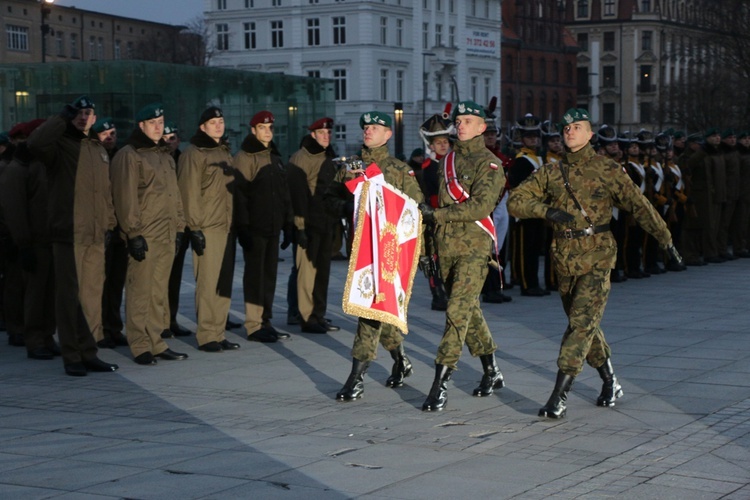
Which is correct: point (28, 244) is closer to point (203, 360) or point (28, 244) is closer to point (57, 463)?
point (203, 360)

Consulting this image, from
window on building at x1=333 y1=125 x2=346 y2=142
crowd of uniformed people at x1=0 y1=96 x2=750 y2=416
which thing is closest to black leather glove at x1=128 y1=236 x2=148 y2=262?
crowd of uniformed people at x1=0 y1=96 x2=750 y2=416

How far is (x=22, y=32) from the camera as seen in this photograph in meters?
94.9

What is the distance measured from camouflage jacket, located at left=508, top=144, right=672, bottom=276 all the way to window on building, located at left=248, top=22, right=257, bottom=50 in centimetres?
9252

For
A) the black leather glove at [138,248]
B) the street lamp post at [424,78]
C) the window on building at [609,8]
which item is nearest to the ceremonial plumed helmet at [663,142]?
the black leather glove at [138,248]

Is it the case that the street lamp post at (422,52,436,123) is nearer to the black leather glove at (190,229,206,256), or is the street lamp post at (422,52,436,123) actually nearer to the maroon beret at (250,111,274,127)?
the maroon beret at (250,111,274,127)

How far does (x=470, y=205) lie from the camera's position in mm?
9188

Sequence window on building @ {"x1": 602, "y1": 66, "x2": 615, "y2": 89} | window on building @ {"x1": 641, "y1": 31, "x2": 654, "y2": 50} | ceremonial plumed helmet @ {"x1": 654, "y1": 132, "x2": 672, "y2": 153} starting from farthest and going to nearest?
window on building @ {"x1": 602, "y1": 66, "x2": 615, "y2": 89}, window on building @ {"x1": 641, "y1": 31, "x2": 654, "y2": 50}, ceremonial plumed helmet @ {"x1": 654, "y1": 132, "x2": 672, "y2": 153}

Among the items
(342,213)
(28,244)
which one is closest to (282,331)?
(28,244)

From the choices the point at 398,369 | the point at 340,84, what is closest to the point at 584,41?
the point at 340,84

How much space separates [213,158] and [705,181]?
39.6 feet

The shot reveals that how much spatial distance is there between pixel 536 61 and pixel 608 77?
57.5 feet

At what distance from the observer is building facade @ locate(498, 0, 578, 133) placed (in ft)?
371

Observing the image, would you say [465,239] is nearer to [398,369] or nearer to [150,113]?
[398,369]

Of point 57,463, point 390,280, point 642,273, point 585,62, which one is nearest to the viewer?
point 57,463
